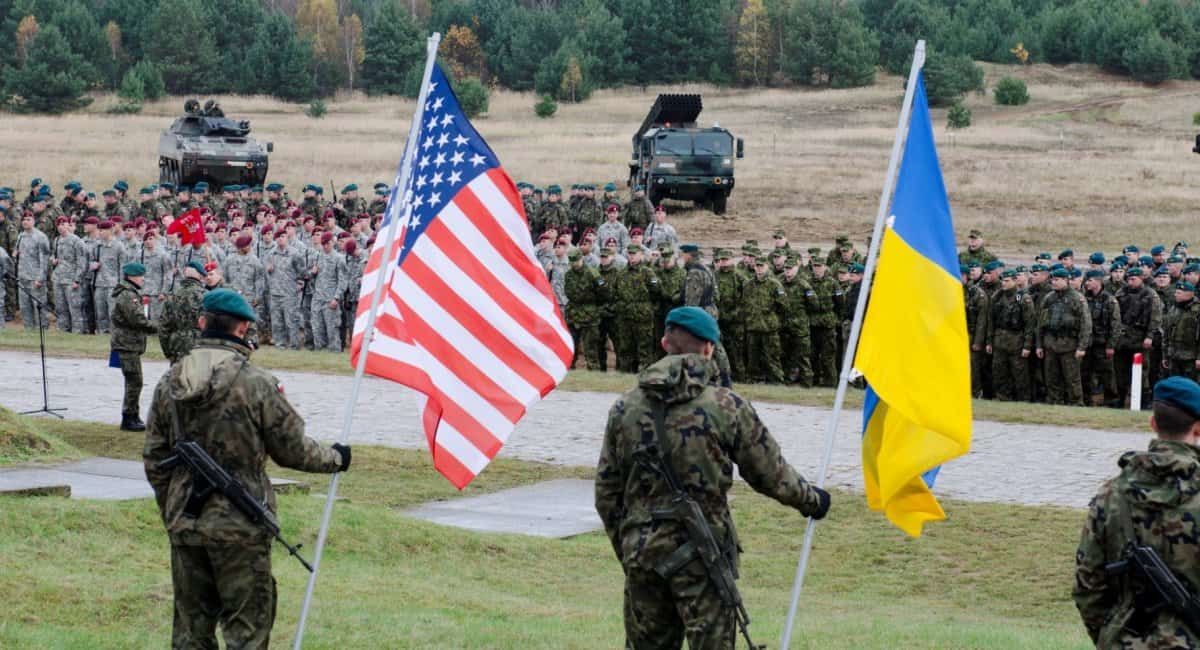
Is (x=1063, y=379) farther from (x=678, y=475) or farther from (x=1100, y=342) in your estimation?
(x=678, y=475)

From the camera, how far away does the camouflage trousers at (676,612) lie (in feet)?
21.0

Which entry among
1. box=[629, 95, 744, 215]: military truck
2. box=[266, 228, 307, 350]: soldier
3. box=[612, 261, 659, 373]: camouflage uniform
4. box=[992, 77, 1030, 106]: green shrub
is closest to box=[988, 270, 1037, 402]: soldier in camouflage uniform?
box=[612, 261, 659, 373]: camouflage uniform

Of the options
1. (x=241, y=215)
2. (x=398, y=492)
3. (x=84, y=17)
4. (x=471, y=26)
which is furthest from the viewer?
(x=471, y=26)

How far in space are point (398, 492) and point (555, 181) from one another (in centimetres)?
3696

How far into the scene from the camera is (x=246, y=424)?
274 inches

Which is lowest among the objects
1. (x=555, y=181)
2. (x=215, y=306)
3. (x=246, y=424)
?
(x=555, y=181)

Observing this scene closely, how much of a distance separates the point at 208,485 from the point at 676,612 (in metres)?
2.00

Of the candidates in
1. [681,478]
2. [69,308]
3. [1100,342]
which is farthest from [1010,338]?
[681,478]

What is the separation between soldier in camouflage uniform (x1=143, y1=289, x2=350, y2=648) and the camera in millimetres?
6898

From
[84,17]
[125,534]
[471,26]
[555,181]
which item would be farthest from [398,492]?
[471,26]

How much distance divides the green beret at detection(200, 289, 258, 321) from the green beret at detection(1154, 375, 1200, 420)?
366 centimetres

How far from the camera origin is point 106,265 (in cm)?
2531

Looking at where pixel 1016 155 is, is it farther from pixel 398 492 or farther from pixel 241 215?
pixel 398 492

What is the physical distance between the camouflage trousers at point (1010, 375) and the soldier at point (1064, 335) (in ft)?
1.20
